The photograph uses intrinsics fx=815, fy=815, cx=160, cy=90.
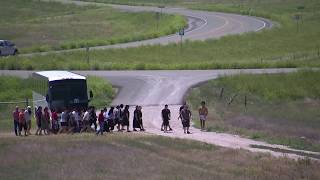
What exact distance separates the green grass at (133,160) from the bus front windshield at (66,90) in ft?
16.4

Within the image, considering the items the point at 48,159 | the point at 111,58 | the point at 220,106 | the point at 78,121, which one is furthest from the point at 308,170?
the point at 111,58

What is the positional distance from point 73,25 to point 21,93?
4665 centimetres

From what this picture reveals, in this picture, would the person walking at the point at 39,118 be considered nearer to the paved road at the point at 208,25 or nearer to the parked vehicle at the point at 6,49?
the paved road at the point at 208,25

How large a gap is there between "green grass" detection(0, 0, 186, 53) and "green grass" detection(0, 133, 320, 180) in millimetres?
40327

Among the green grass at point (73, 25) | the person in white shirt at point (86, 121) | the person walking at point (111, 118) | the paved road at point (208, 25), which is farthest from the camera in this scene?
the green grass at point (73, 25)

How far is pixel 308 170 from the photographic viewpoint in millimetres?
26422

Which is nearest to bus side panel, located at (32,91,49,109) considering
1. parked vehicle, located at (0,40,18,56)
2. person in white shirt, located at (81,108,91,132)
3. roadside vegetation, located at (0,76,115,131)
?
roadside vegetation, located at (0,76,115,131)

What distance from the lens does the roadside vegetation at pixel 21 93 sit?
43.8 meters

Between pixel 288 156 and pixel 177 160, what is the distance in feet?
14.5

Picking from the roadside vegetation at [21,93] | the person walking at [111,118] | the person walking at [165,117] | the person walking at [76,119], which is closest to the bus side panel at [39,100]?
the roadside vegetation at [21,93]

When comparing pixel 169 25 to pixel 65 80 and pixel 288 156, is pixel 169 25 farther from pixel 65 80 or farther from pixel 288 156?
pixel 288 156

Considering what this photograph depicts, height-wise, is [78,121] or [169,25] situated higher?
[169,25]

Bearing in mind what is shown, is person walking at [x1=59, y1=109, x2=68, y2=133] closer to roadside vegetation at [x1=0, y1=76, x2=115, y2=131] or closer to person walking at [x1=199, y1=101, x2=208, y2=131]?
person walking at [x1=199, y1=101, x2=208, y2=131]

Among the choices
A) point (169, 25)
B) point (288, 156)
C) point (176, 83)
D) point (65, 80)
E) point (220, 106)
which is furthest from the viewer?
point (169, 25)
